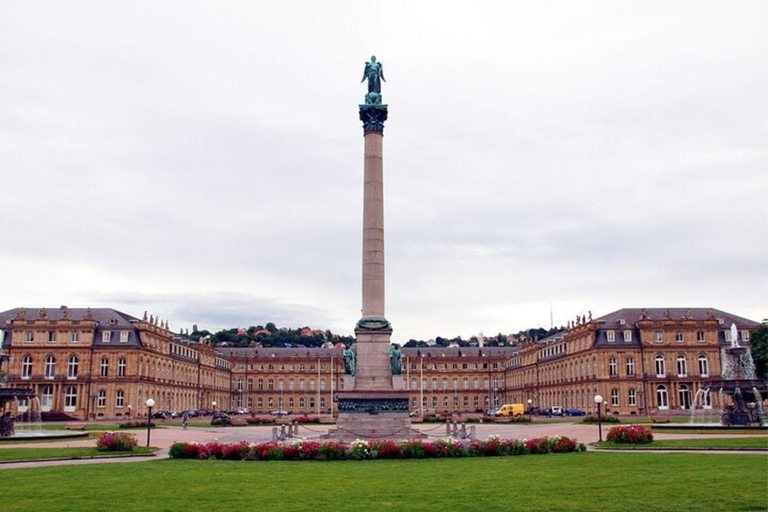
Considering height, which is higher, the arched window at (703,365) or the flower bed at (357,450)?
the arched window at (703,365)

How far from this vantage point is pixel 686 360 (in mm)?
107438

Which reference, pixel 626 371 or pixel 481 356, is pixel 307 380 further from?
pixel 626 371

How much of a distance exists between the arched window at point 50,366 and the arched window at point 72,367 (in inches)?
80.4

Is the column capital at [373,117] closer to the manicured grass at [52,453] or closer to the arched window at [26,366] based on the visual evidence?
the manicured grass at [52,453]

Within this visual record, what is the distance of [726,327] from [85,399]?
95199 millimetres

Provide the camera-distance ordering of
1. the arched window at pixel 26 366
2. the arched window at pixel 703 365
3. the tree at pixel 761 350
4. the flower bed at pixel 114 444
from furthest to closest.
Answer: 1. the arched window at pixel 703 365
2. the arched window at pixel 26 366
3. the tree at pixel 761 350
4. the flower bed at pixel 114 444

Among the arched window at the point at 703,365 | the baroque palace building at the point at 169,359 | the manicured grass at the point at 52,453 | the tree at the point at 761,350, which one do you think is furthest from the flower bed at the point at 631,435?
the arched window at the point at 703,365

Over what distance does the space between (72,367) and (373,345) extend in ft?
245

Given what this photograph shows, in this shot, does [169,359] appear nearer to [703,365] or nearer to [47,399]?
[47,399]

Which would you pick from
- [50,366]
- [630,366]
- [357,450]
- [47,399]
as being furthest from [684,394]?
[50,366]

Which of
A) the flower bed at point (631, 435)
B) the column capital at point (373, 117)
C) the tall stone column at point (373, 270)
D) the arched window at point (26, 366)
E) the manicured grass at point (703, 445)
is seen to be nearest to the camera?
the manicured grass at point (703, 445)

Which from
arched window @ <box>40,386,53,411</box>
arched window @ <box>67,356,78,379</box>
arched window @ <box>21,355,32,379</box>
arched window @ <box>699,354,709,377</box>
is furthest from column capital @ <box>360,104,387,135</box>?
arched window @ <box>21,355,32,379</box>

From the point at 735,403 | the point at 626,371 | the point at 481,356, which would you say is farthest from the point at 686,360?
the point at 481,356

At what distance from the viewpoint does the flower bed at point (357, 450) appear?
3102 cm
